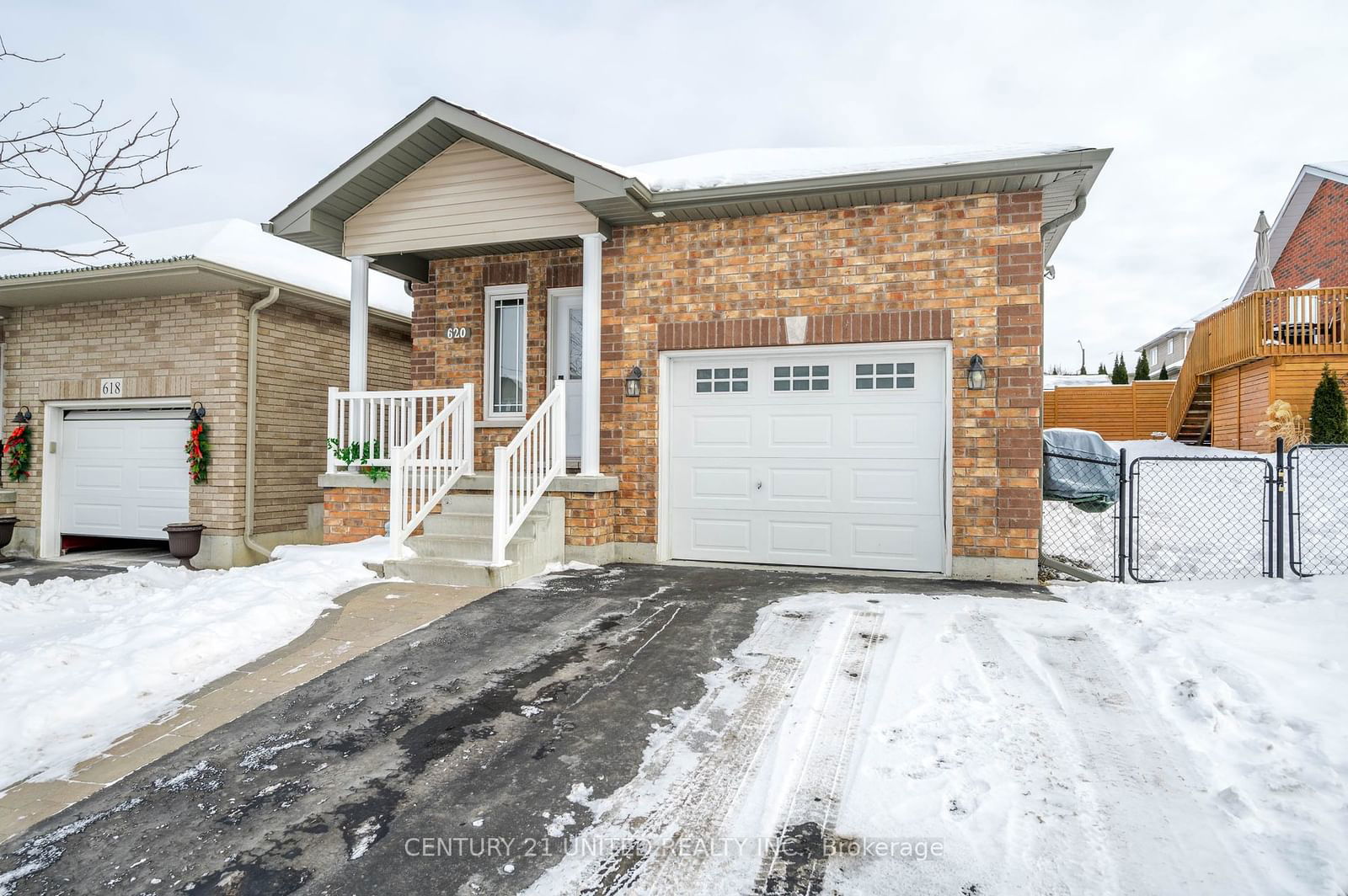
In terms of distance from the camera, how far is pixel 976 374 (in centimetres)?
584

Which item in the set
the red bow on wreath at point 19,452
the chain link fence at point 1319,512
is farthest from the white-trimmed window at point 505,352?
the chain link fence at point 1319,512

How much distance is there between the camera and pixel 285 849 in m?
2.09

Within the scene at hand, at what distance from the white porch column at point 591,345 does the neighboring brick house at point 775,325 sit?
2 cm

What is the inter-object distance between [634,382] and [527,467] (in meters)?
1.38

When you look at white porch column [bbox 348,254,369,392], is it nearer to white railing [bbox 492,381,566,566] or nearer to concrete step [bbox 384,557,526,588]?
white railing [bbox 492,381,566,566]

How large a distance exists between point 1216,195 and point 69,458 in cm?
3465

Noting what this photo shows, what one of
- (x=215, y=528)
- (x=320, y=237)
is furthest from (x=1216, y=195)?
(x=215, y=528)

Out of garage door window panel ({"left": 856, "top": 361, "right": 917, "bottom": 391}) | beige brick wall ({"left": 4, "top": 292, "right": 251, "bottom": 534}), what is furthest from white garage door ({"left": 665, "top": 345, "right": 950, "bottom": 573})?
beige brick wall ({"left": 4, "top": 292, "right": 251, "bottom": 534})

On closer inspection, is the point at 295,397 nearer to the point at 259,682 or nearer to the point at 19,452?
the point at 19,452

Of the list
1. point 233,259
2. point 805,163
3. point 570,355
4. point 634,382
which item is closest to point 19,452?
point 233,259

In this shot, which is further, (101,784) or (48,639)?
(48,639)

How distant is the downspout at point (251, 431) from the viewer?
857 cm

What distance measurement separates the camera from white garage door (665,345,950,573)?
6203mm

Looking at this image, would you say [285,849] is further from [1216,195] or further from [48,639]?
[1216,195]
